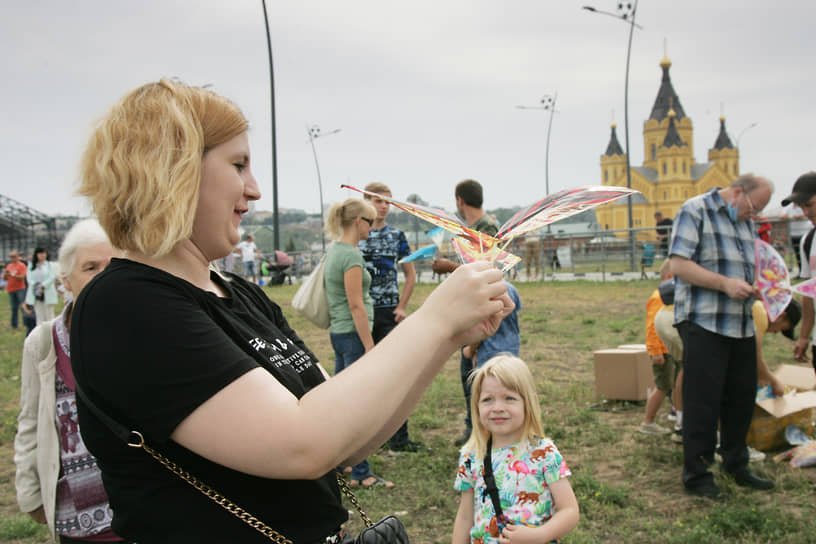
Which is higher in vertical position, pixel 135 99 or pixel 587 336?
pixel 135 99

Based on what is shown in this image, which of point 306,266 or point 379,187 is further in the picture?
point 306,266

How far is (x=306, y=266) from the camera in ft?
93.1

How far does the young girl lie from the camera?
101 inches

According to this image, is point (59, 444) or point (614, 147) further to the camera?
point (614, 147)

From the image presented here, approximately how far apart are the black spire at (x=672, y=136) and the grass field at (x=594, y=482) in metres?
94.3

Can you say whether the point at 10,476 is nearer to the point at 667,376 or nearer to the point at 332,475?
the point at 332,475

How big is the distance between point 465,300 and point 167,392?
1.63 ft

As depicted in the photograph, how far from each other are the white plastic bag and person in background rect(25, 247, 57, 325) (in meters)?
8.28

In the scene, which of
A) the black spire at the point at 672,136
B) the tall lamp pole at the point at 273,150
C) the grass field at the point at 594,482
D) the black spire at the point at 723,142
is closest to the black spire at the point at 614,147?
the black spire at the point at 672,136

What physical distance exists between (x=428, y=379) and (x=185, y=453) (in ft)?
1.47

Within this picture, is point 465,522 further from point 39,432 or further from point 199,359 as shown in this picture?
point 199,359

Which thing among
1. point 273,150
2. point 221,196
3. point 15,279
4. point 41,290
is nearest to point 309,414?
point 221,196

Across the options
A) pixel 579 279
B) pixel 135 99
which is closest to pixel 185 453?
pixel 135 99

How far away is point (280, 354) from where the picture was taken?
4.29ft
